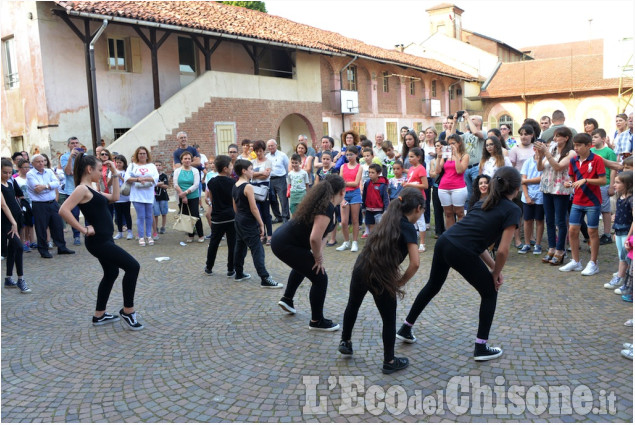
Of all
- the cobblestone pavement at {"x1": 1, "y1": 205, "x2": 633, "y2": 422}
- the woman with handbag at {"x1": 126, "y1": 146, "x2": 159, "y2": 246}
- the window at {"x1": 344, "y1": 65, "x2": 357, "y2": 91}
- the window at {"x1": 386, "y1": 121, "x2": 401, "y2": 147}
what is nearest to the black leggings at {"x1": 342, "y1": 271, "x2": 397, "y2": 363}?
the cobblestone pavement at {"x1": 1, "y1": 205, "x2": 633, "y2": 422}

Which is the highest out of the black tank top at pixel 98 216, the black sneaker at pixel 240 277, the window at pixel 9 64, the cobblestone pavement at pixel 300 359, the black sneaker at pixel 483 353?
the window at pixel 9 64

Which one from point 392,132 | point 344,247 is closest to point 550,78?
point 392,132

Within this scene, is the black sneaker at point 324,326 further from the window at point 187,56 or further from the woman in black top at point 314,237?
the window at point 187,56

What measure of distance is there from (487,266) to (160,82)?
708 inches

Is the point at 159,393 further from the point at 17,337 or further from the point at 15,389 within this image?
the point at 17,337

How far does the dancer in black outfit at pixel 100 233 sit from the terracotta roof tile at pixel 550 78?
122ft

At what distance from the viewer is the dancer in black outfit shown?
5.08 m

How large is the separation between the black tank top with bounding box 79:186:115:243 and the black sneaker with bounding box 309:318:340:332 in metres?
2.33

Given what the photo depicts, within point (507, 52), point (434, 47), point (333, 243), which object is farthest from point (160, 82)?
point (507, 52)

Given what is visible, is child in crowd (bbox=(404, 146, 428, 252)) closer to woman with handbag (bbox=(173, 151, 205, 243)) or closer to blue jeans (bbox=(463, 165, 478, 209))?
blue jeans (bbox=(463, 165, 478, 209))

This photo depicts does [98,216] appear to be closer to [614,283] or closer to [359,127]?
[614,283]

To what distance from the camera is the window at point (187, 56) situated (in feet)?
67.5

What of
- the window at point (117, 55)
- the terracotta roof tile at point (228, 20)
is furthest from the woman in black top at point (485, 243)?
the window at point (117, 55)

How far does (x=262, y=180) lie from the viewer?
968 cm
